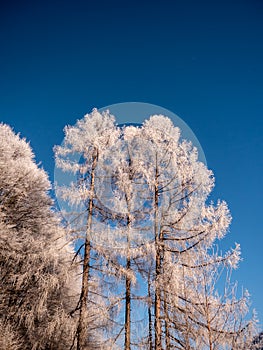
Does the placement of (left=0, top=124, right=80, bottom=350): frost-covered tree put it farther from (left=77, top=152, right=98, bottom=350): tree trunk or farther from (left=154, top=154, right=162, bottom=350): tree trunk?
(left=154, top=154, right=162, bottom=350): tree trunk

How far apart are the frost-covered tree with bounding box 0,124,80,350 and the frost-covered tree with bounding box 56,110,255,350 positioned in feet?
2.78

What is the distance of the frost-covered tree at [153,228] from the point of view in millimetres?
6777

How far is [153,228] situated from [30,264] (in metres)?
3.95

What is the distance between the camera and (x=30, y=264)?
9.21 meters

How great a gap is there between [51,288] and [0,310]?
2.83 m

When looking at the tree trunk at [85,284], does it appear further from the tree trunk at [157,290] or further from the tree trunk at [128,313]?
the tree trunk at [157,290]

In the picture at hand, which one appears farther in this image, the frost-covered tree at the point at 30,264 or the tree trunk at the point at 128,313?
the frost-covered tree at the point at 30,264

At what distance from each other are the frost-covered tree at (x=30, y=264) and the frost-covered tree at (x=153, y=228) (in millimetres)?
848

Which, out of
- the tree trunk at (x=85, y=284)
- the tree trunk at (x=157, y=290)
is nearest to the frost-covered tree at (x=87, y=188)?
the tree trunk at (x=85, y=284)

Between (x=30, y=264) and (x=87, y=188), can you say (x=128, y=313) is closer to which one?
(x=30, y=264)

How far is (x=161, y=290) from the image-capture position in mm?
7992

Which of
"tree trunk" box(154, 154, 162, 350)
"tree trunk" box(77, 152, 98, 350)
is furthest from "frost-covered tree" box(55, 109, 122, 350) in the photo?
"tree trunk" box(154, 154, 162, 350)

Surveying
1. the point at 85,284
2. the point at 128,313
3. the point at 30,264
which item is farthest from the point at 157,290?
the point at 30,264

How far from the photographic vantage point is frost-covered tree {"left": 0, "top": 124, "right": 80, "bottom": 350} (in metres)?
8.77
